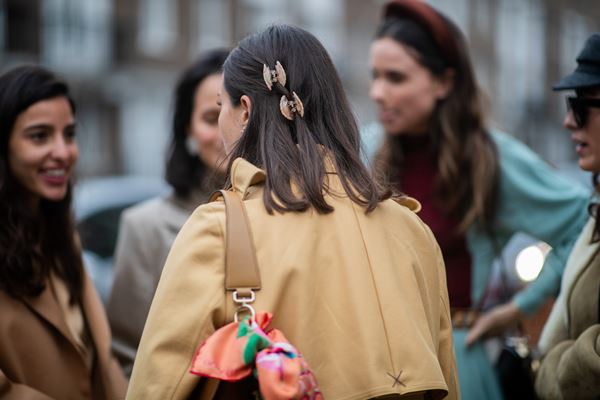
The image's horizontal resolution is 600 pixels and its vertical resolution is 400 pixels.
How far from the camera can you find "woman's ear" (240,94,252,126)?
288 centimetres

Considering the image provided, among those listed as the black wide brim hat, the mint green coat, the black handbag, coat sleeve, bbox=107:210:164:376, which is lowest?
the black handbag

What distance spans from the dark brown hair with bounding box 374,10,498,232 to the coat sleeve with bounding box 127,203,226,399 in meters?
2.09

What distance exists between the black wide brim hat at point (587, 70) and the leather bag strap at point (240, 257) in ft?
4.77

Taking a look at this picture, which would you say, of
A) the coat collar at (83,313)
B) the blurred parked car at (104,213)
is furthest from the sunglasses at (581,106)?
the blurred parked car at (104,213)

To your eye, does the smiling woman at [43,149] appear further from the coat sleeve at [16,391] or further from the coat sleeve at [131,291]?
the coat sleeve at [16,391]

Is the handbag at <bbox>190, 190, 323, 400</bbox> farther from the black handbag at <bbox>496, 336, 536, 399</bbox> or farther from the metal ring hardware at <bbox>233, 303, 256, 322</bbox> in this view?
the black handbag at <bbox>496, 336, 536, 399</bbox>

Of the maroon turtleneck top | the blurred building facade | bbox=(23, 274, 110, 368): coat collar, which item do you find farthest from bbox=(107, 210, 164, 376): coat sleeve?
the blurred building facade

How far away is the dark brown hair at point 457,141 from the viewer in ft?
15.1

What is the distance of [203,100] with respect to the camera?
15.9ft

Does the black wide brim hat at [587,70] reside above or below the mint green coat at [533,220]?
above

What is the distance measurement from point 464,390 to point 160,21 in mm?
30028

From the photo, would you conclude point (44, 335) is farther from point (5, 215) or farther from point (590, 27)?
point (590, 27)

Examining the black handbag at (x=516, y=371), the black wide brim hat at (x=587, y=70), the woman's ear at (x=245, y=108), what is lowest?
the black handbag at (x=516, y=371)

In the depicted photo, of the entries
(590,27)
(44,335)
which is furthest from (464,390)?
(590,27)
